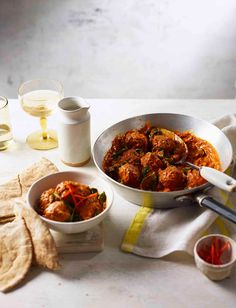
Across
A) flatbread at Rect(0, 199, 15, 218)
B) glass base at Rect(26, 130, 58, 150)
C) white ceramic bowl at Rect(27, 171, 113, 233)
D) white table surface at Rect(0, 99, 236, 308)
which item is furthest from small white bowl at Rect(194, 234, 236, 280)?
glass base at Rect(26, 130, 58, 150)

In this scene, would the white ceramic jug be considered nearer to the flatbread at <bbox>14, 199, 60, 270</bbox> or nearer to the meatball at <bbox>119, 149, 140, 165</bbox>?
the meatball at <bbox>119, 149, 140, 165</bbox>

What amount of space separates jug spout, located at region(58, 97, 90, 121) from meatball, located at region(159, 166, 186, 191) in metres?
0.32

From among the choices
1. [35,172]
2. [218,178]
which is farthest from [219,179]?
[35,172]

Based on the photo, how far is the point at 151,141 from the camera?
1.60 m

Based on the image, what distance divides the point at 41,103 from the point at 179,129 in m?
0.46

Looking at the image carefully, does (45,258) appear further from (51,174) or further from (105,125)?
(105,125)

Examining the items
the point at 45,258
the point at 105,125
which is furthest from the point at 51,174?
the point at 105,125

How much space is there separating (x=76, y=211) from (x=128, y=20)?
2303mm

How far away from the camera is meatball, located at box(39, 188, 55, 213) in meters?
1.33

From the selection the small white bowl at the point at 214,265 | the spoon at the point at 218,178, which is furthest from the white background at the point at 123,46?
the small white bowl at the point at 214,265

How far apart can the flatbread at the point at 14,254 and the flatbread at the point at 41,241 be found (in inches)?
0.7

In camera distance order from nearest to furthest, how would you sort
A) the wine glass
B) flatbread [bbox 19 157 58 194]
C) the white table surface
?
1. the white table surface
2. flatbread [bbox 19 157 58 194]
3. the wine glass

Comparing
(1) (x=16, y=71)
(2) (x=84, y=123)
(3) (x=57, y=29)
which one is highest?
(2) (x=84, y=123)

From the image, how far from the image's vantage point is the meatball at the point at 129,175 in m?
1.42
